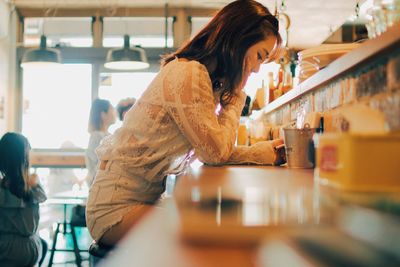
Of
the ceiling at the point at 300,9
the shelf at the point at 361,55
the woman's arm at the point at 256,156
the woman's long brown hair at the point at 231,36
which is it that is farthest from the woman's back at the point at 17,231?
the ceiling at the point at 300,9

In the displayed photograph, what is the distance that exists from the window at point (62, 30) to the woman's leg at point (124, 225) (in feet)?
19.6

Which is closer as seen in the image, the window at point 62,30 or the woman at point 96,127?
the woman at point 96,127

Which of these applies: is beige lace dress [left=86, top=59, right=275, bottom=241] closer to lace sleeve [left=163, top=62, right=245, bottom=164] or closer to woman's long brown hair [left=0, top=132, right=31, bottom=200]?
lace sleeve [left=163, top=62, right=245, bottom=164]

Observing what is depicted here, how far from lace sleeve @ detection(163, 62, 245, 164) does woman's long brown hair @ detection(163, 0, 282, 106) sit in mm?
152

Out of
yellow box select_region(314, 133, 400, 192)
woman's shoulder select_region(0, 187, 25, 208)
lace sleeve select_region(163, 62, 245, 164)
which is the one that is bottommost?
woman's shoulder select_region(0, 187, 25, 208)

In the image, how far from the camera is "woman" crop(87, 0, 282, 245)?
1.38 meters

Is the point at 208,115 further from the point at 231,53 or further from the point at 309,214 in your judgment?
the point at 309,214

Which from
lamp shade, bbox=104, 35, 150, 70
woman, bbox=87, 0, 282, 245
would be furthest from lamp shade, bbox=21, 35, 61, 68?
woman, bbox=87, 0, 282, 245

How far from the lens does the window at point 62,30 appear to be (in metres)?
7.01

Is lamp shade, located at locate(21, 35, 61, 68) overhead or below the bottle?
overhead

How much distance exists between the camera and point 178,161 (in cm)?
156

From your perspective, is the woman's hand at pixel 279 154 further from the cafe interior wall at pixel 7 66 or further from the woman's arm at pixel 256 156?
the cafe interior wall at pixel 7 66

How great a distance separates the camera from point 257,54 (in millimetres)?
1619

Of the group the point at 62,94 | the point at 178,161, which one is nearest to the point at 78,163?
the point at 62,94
